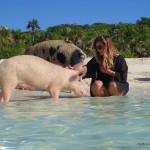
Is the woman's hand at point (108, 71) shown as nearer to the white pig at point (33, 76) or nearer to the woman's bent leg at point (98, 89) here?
the woman's bent leg at point (98, 89)

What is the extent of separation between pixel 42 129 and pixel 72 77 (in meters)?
3.51

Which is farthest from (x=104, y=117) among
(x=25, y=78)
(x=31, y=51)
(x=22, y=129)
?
(x=31, y=51)

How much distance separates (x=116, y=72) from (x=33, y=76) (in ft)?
5.12

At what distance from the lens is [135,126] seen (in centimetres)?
438

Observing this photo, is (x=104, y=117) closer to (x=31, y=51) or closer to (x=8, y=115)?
(x=8, y=115)

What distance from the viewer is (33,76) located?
286 inches

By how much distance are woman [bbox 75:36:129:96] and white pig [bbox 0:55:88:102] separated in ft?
1.07

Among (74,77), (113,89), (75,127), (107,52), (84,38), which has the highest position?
(84,38)

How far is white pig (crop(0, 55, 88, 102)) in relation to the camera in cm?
699

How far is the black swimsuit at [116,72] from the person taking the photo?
793 centimetres

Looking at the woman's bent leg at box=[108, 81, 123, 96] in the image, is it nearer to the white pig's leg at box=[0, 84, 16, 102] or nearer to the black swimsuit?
the black swimsuit

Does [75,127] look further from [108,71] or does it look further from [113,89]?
[113,89]

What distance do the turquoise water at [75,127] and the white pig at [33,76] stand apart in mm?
622

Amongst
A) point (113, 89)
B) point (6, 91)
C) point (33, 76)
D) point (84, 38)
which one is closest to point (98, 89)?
point (113, 89)
